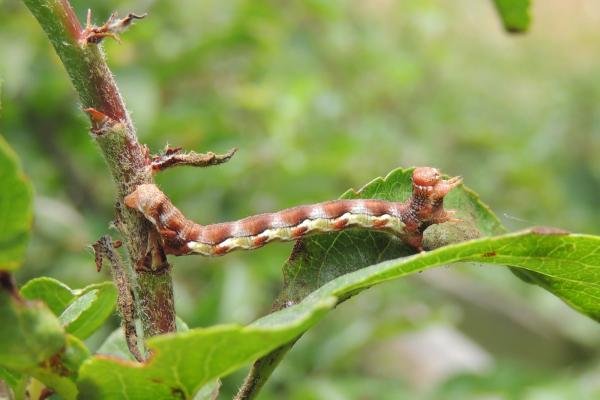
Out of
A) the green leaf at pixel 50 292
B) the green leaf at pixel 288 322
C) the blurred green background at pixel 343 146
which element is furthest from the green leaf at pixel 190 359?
the blurred green background at pixel 343 146

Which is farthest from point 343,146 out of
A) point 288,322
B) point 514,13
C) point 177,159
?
point 288,322

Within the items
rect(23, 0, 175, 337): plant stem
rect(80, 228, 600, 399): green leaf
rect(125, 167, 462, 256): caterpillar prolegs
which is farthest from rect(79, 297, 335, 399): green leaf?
rect(125, 167, 462, 256): caterpillar prolegs

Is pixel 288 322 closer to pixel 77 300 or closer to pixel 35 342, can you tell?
pixel 35 342

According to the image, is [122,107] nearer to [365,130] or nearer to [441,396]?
[441,396]

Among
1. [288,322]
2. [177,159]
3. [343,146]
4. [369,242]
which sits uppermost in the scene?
[177,159]

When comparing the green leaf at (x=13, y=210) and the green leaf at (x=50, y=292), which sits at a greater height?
the green leaf at (x=13, y=210)

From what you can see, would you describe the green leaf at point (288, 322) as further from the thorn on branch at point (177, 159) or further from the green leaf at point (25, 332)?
the thorn on branch at point (177, 159)
